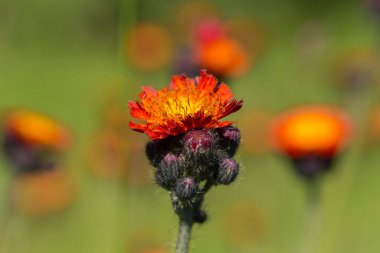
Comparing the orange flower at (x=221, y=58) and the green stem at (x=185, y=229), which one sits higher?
the orange flower at (x=221, y=58)

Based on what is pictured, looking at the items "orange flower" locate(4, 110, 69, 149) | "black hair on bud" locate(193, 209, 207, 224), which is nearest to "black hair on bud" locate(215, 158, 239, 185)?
"black hair on bud" locate(193, 209, 207, 224)

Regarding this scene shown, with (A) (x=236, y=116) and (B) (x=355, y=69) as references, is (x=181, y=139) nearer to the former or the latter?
(B) (x=355, y=69)

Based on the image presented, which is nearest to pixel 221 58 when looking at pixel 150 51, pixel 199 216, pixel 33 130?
pixel 33 130

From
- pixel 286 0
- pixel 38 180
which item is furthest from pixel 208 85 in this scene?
pixel 286 0

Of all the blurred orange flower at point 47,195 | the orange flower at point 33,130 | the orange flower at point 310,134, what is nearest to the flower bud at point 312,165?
the orange flower at point 310,134

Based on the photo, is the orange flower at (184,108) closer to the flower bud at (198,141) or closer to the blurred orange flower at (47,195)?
the flower bud at (198,141)

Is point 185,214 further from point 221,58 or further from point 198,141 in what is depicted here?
point 221,58
